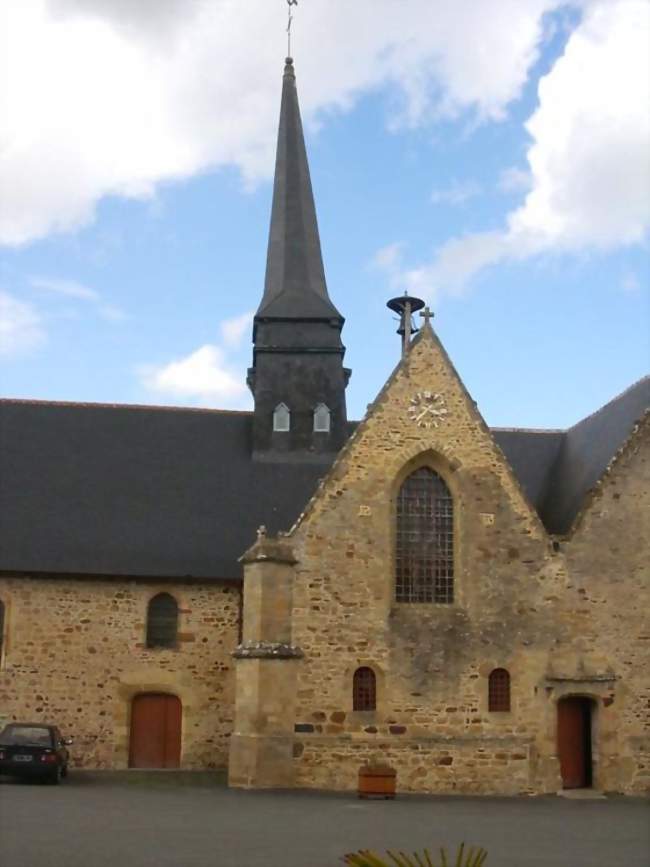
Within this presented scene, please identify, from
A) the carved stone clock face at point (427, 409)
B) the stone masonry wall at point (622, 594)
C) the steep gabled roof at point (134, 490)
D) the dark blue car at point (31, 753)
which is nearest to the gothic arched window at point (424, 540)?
the carved stone clock face at point (427, 409)

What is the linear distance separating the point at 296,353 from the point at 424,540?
720 cm

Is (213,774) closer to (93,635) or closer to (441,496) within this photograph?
(93,635)

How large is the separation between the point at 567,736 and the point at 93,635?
379 inches

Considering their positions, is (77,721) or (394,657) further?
(77,721)

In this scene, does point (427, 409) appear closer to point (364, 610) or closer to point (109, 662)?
point (364, 610)

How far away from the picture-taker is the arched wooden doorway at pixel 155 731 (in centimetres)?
2188

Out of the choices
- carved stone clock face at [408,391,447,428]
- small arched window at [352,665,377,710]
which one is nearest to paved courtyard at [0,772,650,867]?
small arched window at [352,665,377,710]

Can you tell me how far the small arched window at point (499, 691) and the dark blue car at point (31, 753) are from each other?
790 centimetres

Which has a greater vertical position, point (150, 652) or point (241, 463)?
point (241, 463)

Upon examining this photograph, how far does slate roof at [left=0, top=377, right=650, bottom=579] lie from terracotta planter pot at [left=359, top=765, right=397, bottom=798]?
5554mm

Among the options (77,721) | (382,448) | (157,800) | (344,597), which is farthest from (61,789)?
(382,448)

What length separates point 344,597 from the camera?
19.8 meters

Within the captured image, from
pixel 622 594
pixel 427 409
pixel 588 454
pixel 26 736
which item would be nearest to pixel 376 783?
pixel 622 594

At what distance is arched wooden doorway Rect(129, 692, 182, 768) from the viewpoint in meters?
21.9
